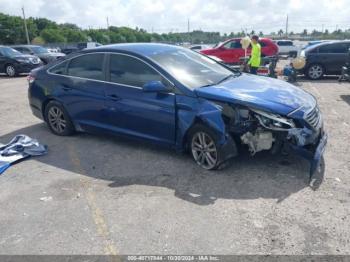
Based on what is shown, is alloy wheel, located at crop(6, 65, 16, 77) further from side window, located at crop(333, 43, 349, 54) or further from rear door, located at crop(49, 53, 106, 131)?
side window, located at crop(333, 43, 349, 54)

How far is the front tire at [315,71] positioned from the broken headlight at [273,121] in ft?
36.0

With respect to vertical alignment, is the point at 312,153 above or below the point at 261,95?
below

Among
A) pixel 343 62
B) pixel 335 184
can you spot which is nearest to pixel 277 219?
pixel 335 184

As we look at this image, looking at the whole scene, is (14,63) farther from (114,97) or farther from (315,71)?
(114,97)

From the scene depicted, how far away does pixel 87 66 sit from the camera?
20.6 ft

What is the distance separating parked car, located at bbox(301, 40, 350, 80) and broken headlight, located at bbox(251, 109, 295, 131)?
1096 centimetres

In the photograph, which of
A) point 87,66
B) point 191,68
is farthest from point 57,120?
point 191,68

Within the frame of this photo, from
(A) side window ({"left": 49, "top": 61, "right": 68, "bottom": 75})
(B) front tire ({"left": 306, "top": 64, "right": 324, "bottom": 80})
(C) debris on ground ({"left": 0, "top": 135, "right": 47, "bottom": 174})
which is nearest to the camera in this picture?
(C) debris on ground ({"left": 0, "top": 135, "right": 47, "bottom": 174})

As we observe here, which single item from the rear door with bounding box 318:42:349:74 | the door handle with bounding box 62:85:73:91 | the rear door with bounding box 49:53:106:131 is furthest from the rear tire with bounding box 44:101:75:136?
the rear door with bounding box 318:42:349:74

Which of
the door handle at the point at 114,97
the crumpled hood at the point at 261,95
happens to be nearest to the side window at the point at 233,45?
the crumpled hood at the point at 261,95

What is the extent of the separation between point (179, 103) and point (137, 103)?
78 cm

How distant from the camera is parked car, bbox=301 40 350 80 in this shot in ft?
46.7

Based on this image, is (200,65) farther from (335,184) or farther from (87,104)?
(335,184)

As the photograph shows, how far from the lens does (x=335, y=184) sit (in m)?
4.47
